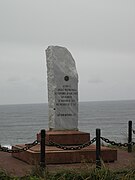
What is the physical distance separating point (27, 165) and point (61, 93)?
2668mm

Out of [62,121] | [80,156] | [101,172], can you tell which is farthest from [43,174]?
[62,121]

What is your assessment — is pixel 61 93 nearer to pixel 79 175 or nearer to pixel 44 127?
pixel 79 175

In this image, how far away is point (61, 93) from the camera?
12.7 metres

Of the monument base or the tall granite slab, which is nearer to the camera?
the monument base

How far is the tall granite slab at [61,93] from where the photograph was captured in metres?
12.7

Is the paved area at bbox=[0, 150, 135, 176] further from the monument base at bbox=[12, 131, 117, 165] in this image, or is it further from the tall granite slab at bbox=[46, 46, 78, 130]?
the tall granite slab at bbox=[46, 46, 78, 130]

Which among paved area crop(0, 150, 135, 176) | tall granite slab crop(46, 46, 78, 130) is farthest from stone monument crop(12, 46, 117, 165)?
paved area crop(0, 150, 135, 176)

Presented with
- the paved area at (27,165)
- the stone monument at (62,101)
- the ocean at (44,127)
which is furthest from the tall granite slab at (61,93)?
the ocean at (44,127)

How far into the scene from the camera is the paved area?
9992 mm

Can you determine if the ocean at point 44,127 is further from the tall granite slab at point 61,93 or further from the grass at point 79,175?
the grass at point 79,175

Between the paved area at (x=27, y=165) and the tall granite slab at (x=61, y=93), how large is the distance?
165 cm

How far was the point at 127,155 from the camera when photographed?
42.4 feet

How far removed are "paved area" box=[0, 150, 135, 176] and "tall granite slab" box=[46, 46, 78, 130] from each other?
1.65 metres

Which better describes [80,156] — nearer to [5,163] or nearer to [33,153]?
[33,153]
